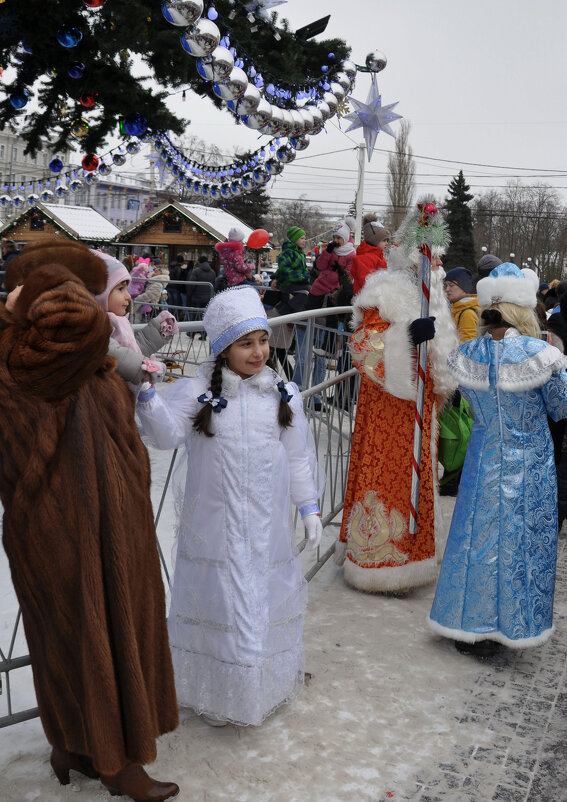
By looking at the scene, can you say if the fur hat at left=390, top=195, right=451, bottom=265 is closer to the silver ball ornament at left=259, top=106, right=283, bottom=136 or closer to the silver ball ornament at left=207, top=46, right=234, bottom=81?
the silver ball ornament at left=207, top=46, right=234, bottom=81

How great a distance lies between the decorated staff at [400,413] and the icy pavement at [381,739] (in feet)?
1.75

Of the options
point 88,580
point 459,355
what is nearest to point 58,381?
point 88,580

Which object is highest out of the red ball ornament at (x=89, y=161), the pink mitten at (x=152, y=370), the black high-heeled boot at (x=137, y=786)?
the red ball ornament at (x=89, y=161)

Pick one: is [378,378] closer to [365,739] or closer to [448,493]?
[365,739]

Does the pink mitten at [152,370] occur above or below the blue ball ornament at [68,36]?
below

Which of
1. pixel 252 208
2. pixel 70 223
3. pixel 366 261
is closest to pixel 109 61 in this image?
pixel 366 261

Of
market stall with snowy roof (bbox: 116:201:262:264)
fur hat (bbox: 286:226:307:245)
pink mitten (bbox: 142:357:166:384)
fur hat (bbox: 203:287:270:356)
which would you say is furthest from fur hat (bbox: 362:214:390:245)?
market stall with snowy roof (bbox: 116:201:262:264)

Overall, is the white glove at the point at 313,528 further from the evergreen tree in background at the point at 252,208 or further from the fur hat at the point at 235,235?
the evergreen tree in background at the point at 252,208

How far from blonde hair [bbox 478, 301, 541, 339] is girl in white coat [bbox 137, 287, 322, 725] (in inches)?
46.1

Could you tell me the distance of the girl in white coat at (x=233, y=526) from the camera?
2912 millimetres

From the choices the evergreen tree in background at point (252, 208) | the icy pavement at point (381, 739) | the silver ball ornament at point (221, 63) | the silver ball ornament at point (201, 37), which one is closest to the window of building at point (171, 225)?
the evergreen tree in background at point (252, 208)

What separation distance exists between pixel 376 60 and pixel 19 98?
3062 millimetres

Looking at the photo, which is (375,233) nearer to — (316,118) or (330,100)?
(316,118)

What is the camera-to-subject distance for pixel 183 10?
429cm
